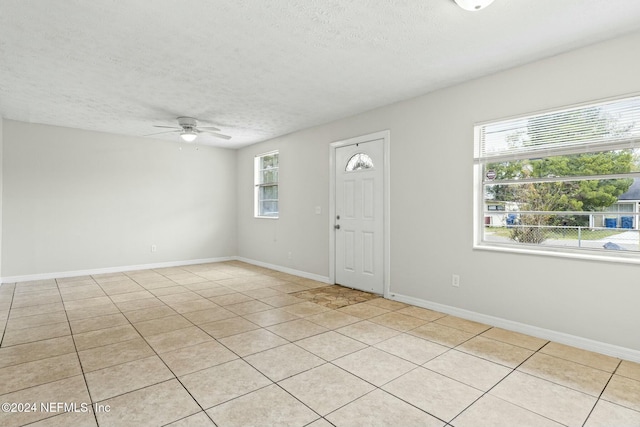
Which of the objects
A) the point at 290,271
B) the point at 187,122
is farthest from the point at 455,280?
the point at 187,122

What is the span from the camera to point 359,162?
4.86 metres

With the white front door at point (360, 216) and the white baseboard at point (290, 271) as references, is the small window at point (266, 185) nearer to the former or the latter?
the white baseboard at point (290, 271)

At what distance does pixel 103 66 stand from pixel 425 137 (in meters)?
3.46

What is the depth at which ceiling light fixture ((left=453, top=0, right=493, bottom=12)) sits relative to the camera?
6.94 ft

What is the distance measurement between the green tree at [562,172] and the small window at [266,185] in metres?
4.13

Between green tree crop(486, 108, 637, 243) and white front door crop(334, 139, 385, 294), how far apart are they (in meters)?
1.52

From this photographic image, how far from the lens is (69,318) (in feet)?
11.8

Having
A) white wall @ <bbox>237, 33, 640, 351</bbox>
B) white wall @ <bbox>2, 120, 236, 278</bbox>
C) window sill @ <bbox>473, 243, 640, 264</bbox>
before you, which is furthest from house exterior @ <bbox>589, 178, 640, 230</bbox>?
white wall @ <bbox>2, 120, 236, 278</bbox>

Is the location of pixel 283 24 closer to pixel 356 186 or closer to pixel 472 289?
pixel 356 186

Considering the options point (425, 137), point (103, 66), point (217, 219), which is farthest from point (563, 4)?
point (217, 219)

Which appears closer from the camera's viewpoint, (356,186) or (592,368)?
(592,368)

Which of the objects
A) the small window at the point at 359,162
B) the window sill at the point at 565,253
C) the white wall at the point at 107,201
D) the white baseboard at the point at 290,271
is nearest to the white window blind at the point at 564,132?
the window sill at the point at 565,253

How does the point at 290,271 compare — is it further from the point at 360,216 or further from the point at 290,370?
the point at 290,370

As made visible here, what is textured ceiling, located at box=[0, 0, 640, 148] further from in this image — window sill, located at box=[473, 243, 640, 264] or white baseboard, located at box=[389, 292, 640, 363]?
white baseboard, located at box=[389, 292, 640, 363]
